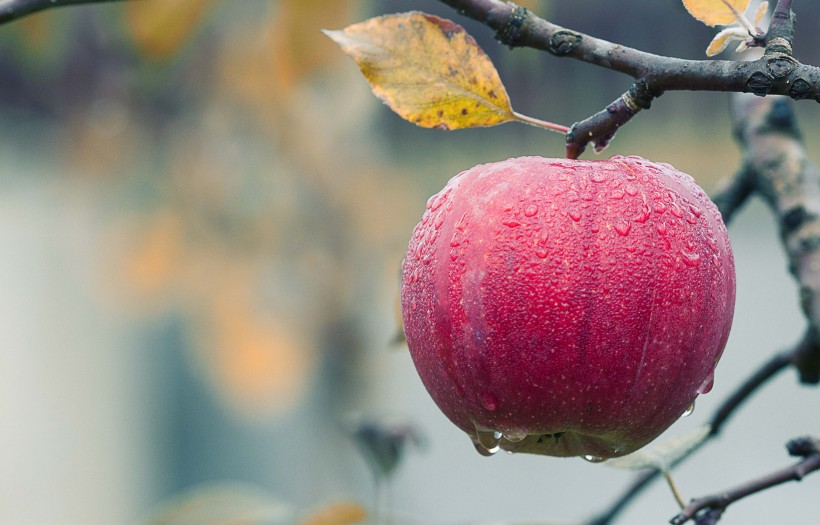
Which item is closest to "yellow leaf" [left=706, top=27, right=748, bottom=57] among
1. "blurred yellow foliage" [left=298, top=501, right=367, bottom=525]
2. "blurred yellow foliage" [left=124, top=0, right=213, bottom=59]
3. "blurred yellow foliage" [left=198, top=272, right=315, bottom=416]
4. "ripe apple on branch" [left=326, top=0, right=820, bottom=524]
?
"ripe apple on branch" [left=326, top=0, right=820, bottom=524]

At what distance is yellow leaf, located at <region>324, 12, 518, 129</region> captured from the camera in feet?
1.18

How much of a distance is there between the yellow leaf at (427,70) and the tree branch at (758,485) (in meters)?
0.19

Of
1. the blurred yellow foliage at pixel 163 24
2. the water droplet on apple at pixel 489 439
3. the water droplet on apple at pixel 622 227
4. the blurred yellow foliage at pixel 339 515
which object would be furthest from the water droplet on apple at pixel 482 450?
the blurred yellow foliage at pixel 163 24

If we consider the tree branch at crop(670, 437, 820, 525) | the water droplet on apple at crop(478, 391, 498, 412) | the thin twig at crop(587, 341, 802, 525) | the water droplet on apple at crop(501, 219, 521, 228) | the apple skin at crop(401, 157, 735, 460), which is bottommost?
the thin twig at crop(587, 341, 802, 525)

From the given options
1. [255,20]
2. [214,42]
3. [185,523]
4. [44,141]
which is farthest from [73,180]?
[185,523]

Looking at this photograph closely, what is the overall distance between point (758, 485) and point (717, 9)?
0.66 feet

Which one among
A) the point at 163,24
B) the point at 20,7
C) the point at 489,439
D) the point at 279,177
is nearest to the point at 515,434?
the point at 489,439

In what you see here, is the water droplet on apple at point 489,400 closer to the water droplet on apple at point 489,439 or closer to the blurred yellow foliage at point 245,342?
the water droplet on apple at point 489,439

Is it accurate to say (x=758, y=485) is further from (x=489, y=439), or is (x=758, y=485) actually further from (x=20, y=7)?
(x=20, y=7)

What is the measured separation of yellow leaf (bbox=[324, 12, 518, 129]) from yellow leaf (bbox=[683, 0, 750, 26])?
0.08 meters

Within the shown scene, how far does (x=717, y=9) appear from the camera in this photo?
335 millimetres

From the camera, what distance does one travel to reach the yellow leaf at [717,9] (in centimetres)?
33

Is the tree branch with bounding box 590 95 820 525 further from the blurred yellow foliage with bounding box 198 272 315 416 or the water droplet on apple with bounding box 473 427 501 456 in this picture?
the blurred yellow foliage with bounding box 198 272 315 416

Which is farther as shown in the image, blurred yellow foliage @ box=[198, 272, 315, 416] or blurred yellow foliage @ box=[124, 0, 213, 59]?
blurred yellow foliage @ box=[198, 272, 315, 416]
